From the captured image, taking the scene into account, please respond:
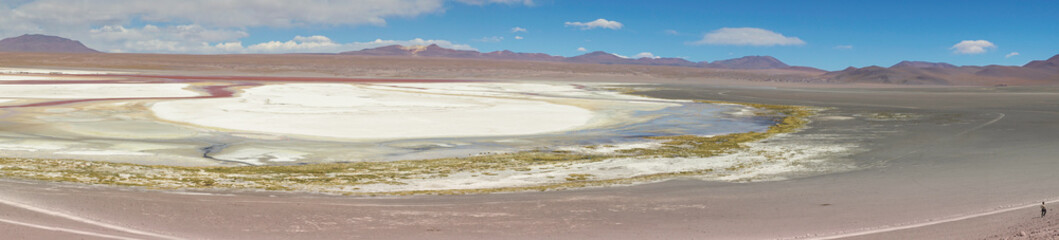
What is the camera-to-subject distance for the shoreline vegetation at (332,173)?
10.5 metres

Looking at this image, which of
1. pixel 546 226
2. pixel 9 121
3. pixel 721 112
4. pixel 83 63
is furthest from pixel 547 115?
pixel 83 63

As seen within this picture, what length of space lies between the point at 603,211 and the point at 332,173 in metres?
5.39

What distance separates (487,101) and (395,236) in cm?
2710

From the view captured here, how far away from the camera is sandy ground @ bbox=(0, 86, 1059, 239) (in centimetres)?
740

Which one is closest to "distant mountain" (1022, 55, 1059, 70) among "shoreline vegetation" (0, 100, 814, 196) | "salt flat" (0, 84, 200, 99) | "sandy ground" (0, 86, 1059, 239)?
"salt flat" (0, 84, 200, 99)

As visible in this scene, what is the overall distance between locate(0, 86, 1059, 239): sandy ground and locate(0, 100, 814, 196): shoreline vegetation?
0.67 metres

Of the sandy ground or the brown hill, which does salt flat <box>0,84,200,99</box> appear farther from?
the brown hill

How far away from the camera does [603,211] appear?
28.9 feet

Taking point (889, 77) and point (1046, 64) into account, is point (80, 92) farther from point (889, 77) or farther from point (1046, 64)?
point (1046, 64)

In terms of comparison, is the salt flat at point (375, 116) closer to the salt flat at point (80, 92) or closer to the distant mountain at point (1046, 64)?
the salt flat at point (80, 92)

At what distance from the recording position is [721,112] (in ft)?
99.3

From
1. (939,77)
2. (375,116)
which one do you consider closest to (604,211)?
(375,116)

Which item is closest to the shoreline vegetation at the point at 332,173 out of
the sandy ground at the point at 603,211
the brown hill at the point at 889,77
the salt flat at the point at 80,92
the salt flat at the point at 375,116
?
the sandy ground at the point at 603,211

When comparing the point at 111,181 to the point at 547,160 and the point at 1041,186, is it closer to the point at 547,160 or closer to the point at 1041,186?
the point at 547,160
